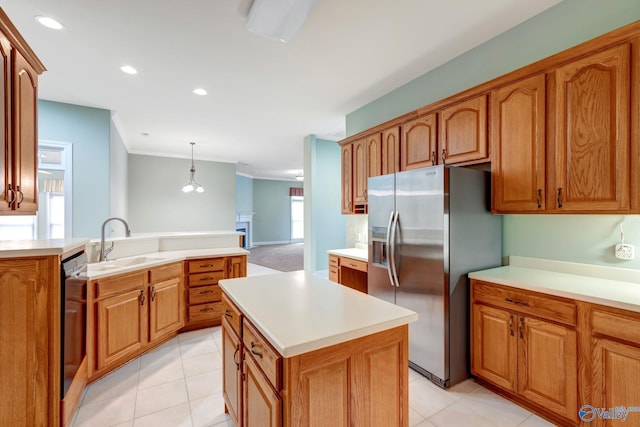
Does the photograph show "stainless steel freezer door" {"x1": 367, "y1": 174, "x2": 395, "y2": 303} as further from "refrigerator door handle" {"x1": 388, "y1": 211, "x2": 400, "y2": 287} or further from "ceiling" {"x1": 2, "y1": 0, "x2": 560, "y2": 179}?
"ceiling" {"x1": 2, "y1": 0, "x2": 560, "y2": 179}

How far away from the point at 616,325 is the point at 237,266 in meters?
3.29

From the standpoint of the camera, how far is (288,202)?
1198 centimetres

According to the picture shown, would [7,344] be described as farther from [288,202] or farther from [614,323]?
[288,202]

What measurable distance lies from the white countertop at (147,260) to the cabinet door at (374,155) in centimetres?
190

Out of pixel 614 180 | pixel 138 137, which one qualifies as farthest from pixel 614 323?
pixel 138 137

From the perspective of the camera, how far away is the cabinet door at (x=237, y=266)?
3471mm

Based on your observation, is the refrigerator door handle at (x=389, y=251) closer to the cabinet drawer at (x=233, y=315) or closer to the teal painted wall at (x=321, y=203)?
the cabinet drawer at (x=233, y=315)

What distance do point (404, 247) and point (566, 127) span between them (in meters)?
1.37

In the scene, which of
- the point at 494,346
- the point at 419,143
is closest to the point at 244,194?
the point at 419,143

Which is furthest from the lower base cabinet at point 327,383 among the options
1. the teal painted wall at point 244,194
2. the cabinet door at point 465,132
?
the teal painted wall at point 244,194

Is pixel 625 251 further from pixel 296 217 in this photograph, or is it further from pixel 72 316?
pixel 296 217

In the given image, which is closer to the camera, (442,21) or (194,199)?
(442,21)

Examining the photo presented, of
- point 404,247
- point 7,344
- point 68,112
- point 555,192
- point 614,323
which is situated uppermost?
point 68,112

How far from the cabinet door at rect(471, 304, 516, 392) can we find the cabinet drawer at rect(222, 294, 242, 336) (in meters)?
1.79
